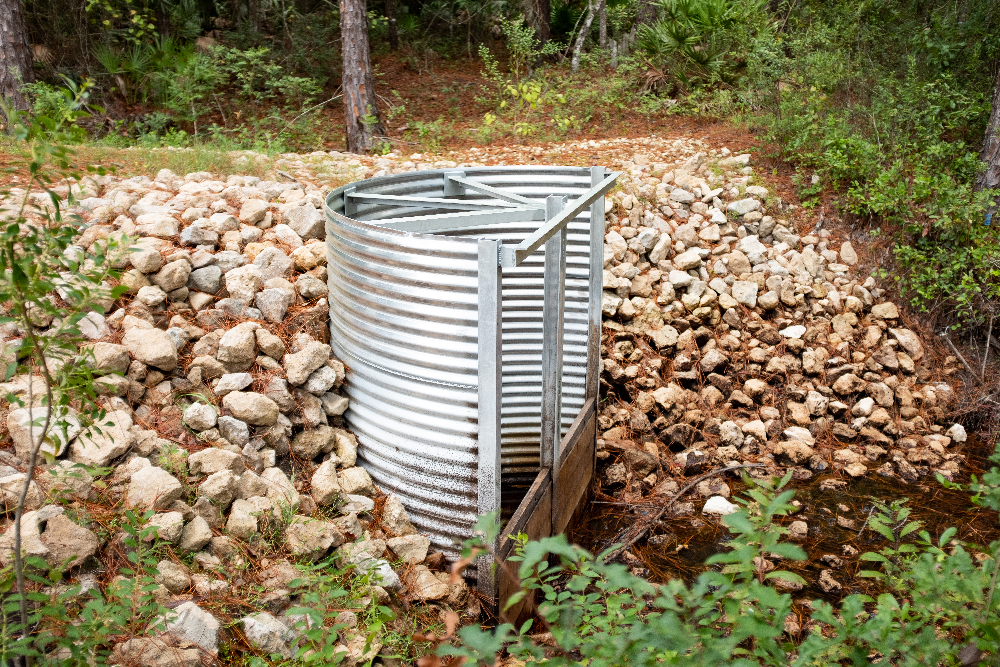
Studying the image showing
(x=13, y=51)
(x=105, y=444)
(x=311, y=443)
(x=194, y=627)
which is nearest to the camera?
(x=194, y=627)

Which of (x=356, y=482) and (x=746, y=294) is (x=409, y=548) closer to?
(x=356, y=482)

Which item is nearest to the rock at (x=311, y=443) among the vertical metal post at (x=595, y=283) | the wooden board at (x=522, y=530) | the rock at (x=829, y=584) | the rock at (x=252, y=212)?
the wooden board at (x=522, y=530)

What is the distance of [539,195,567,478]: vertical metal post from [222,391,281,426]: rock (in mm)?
1321

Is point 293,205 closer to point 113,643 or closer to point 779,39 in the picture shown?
point 113,643

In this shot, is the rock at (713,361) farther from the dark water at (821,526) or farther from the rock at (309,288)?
the rock at (309,288)

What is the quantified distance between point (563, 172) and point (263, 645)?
10.5ft

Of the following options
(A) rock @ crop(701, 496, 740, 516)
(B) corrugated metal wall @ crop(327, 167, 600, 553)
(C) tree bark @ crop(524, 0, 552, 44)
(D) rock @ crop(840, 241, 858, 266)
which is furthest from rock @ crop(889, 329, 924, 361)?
(C) tree bark @ crop(524, 0, 552, 44)

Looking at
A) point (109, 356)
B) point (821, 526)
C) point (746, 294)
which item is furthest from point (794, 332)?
point (109, 356)

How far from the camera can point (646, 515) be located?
4832mm

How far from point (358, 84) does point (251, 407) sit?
6.38 meters

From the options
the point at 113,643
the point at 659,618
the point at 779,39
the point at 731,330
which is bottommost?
the point at 731,330

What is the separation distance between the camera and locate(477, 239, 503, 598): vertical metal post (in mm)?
3064

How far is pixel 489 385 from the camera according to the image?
3.21 meters

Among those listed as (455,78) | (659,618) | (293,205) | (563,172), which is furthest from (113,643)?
(455,78)
